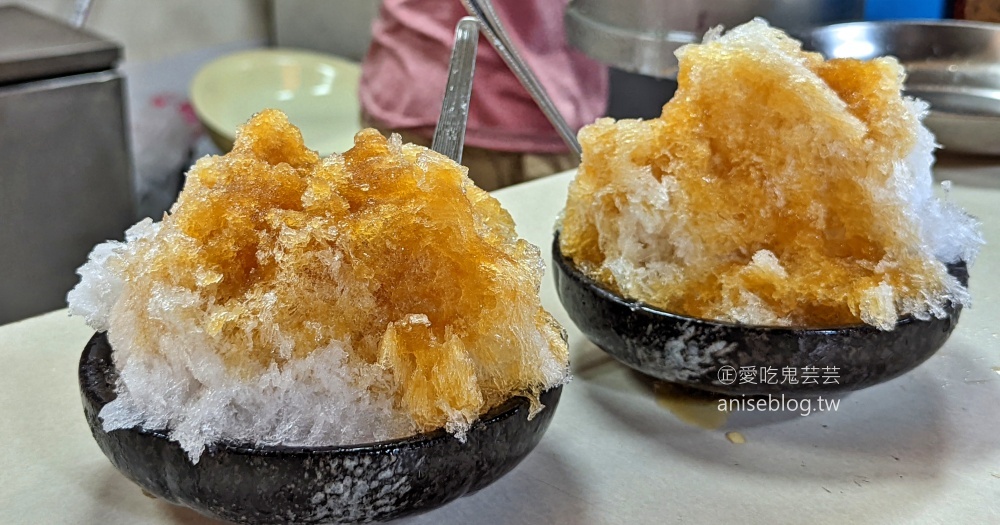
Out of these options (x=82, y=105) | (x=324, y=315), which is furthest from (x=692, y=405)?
(x=82, y=105)

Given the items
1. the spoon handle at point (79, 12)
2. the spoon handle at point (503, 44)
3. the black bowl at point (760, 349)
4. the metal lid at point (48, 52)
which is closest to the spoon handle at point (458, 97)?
the spoon handle at point (503, 44)

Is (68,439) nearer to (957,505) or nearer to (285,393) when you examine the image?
(285,393)

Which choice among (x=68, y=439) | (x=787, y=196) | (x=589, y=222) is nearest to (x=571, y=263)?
(x=589, y=222)

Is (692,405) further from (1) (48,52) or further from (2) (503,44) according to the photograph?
(1) (48,52)

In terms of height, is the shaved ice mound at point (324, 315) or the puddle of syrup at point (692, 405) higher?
the shaved ice mound at point (324, 315)

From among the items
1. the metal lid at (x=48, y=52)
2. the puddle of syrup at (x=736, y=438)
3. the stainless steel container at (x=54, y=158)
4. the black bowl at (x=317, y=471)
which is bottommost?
the stainless steel container at (x=54, y=158)

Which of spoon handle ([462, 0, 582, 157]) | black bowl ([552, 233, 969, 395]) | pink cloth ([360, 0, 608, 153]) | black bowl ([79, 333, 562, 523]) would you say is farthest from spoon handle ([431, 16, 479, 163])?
pink cloth ([360, 0, 608, 153])

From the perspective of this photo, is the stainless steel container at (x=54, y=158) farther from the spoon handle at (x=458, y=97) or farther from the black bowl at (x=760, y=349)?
the black bowl at (x=760, y=349)
